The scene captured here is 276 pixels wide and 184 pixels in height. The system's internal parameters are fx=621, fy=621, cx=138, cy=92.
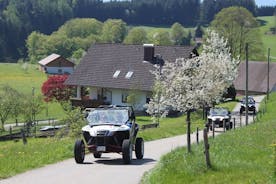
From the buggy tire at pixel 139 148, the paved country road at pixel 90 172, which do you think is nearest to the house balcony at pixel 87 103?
the paved country road at pixel 90 172

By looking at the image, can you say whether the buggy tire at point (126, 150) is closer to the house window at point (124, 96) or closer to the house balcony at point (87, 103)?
the house window at point (124, 96)

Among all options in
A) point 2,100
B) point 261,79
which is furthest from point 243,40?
point 2,100

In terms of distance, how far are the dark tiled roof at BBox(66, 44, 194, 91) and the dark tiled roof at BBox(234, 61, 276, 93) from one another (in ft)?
72.6

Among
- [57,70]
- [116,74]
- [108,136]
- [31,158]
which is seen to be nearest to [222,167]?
[108,136]

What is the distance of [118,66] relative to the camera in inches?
2527

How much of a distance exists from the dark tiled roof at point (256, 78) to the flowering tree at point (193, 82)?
20.9 metres

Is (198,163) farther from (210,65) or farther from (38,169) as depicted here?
(210,65)

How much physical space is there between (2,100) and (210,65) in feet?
62.7

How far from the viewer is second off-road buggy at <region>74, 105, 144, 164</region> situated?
17.7 metres

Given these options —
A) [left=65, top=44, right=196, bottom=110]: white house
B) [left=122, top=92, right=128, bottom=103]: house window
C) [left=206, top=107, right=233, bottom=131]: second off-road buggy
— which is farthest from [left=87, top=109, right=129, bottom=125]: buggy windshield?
[left=122, top=92, right=128, bottom=103]: house window

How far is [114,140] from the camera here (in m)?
18.1

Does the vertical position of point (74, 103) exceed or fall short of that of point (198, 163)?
it falls short

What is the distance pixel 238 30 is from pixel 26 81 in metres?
36.3

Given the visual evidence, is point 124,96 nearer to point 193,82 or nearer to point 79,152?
point 193,82
